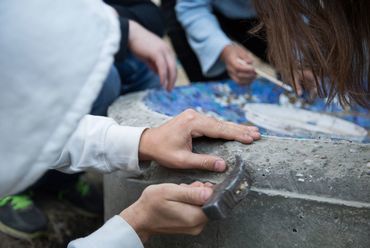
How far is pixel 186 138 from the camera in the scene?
0.74 metres

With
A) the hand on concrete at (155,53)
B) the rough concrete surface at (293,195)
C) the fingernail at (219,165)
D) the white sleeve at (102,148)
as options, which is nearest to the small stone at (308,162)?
the rough concrete surface at (293,195)

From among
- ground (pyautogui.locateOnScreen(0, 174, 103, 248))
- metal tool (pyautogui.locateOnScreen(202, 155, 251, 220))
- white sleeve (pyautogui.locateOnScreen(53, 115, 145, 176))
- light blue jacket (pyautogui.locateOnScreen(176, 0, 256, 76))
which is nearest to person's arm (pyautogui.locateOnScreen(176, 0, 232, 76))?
light blue jacket (pyautogui.locateOnScreen(176, 0, 256, 76))

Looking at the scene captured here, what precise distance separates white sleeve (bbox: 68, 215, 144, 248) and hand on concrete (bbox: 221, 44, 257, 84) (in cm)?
61

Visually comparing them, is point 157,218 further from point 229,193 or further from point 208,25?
point 208,25

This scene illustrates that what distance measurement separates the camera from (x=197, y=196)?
618mm

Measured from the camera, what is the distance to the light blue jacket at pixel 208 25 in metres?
1.36

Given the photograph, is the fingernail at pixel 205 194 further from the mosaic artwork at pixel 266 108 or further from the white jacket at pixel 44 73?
the mosaic artwork at pixel 266 108

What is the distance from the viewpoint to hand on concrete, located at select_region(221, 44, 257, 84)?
1.23 metres

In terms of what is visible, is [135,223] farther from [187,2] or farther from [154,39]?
[187,2]

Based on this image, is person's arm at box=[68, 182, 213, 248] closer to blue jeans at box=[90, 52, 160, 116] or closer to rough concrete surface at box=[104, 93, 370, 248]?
rough concrete surface at box=[104, 93, 370, 248]

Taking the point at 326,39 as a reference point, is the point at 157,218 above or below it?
below

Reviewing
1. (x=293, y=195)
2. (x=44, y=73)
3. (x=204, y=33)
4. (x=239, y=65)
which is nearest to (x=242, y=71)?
(x=239, y=65)

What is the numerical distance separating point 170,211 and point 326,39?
32 centimetres

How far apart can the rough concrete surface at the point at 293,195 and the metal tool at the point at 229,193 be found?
0.04m
